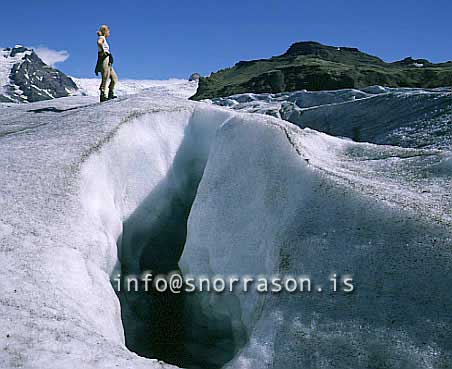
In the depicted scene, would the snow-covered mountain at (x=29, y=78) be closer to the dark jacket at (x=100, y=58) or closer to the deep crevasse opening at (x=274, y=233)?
the dark jacket at (x=100, y=58)

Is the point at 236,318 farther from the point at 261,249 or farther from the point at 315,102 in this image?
the point at 315,102

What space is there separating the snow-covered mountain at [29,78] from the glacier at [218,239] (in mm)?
146514

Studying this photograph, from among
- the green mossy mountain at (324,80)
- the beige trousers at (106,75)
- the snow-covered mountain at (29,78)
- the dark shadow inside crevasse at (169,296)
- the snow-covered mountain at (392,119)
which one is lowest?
the dark shadow inside crevasse at (169,296)

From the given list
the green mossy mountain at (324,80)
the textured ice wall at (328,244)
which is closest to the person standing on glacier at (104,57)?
the textured ice wall at (328,244)

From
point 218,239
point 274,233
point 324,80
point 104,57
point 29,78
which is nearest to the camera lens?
point 274,233

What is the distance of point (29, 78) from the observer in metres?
160

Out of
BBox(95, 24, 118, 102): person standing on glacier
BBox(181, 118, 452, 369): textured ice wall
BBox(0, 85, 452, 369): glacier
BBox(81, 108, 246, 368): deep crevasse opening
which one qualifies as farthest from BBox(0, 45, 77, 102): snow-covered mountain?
BBox(181, 118, 452, 369): textured ice wall

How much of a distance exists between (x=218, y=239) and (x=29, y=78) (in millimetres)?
173646

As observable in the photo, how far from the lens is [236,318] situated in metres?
3.98

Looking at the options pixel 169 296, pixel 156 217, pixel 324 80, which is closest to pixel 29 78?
pixel 324 80

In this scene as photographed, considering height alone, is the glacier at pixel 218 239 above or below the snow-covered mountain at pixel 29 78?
below

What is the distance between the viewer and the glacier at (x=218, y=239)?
2684mm

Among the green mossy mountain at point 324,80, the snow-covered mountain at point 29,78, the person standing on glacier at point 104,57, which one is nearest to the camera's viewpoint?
the person standing on glacier at point 104,57

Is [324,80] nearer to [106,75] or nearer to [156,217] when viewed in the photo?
[106,75]
